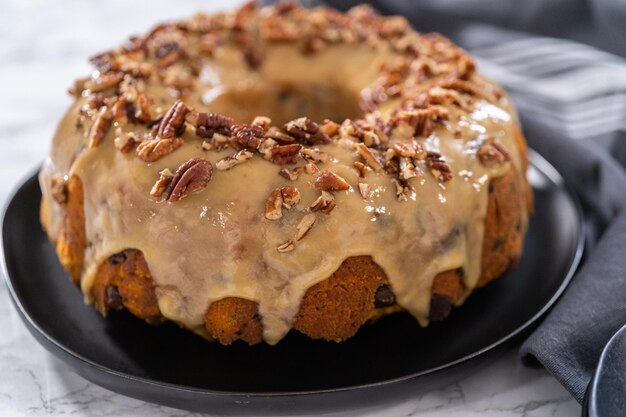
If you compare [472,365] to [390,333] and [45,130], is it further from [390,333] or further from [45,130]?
[45,130]

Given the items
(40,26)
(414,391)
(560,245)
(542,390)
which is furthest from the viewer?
(40,26)

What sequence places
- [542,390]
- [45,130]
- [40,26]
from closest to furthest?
[542,390] → [45,130] → [40,26]

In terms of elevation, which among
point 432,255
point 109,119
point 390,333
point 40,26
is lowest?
point 40,26

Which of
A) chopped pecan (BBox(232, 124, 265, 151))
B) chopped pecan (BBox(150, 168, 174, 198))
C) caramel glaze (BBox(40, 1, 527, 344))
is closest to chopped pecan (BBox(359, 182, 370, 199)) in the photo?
caramel glaze (BBox(40, 1, 527, 344))

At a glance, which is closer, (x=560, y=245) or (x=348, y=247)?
(x=348, y=247)

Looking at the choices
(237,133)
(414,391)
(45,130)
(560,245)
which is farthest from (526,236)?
(45,130)

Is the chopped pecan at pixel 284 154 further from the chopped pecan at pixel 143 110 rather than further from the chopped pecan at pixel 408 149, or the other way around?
the chopped pecan at pixel 143 110
